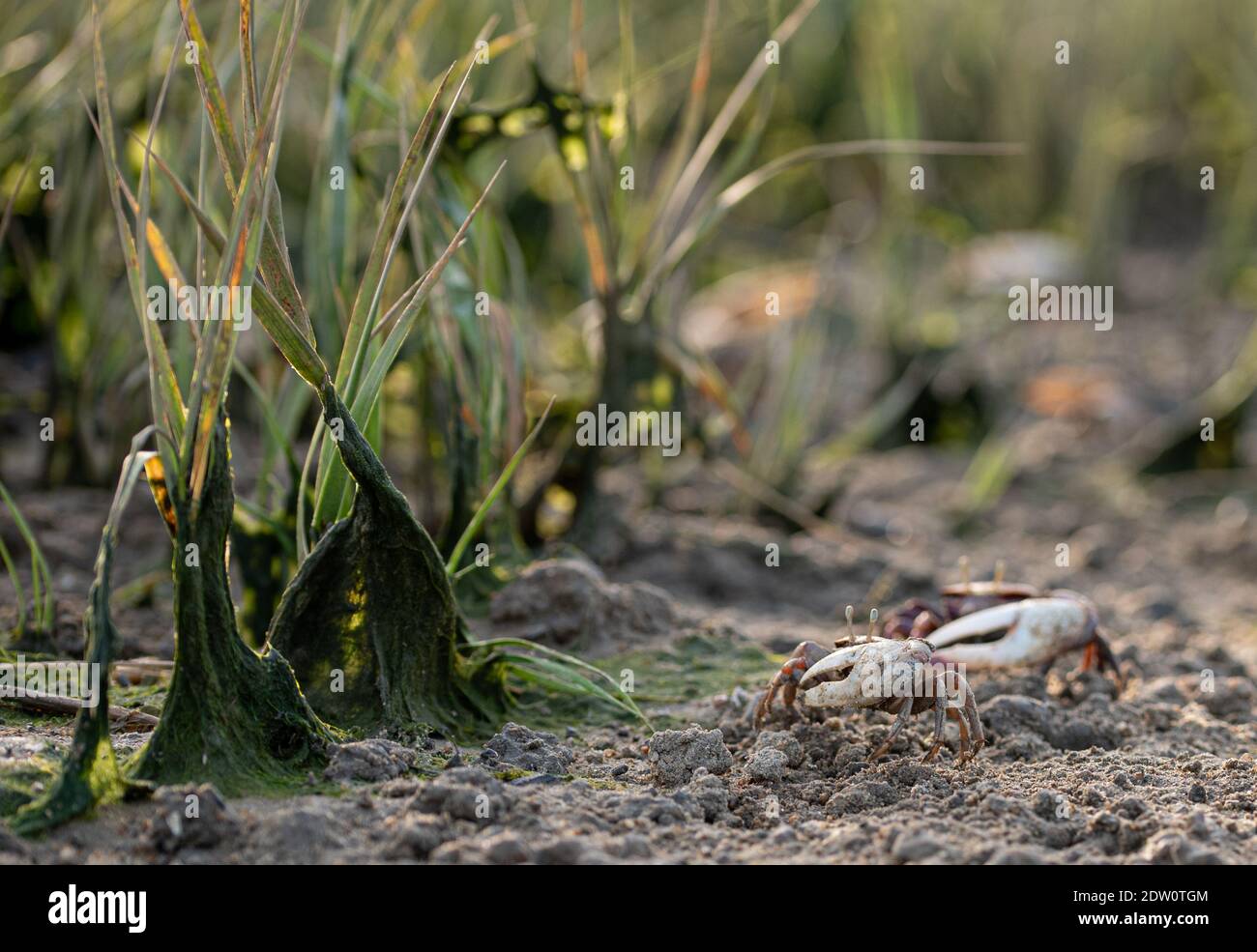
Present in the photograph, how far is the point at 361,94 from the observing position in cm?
244

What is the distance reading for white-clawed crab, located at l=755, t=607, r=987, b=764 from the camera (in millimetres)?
1776

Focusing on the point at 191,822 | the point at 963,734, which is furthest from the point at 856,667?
the point at 191,822

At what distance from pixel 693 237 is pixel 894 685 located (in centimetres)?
102

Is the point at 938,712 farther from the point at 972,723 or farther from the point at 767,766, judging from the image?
the point at 767,766

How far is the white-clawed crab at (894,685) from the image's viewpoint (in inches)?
69.9

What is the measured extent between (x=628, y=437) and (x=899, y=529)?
3.33 feet

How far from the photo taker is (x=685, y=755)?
5.90 ft

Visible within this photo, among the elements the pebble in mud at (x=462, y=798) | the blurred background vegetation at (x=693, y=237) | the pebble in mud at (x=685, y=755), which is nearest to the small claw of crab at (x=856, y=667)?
the pebble in mud at (x=685, y=755)

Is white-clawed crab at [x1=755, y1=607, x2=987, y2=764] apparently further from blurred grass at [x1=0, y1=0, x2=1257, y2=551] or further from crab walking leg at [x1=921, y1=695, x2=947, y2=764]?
blurred grass at [x1=0, y1=0, x2=1257, y2=551]

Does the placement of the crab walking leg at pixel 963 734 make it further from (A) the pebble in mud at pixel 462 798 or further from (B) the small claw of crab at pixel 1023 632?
(A) the pebble in mud at pixel 462 798

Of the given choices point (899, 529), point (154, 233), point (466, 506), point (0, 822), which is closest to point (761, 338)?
point (899, 529)

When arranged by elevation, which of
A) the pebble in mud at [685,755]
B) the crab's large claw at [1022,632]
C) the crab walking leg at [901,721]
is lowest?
the pebble in mud at [685,755]

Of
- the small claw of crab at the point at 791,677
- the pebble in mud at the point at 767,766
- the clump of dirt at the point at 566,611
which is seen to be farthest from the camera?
the clump of dirt at the point at 566,611

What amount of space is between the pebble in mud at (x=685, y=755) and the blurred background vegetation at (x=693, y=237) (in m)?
0.59
